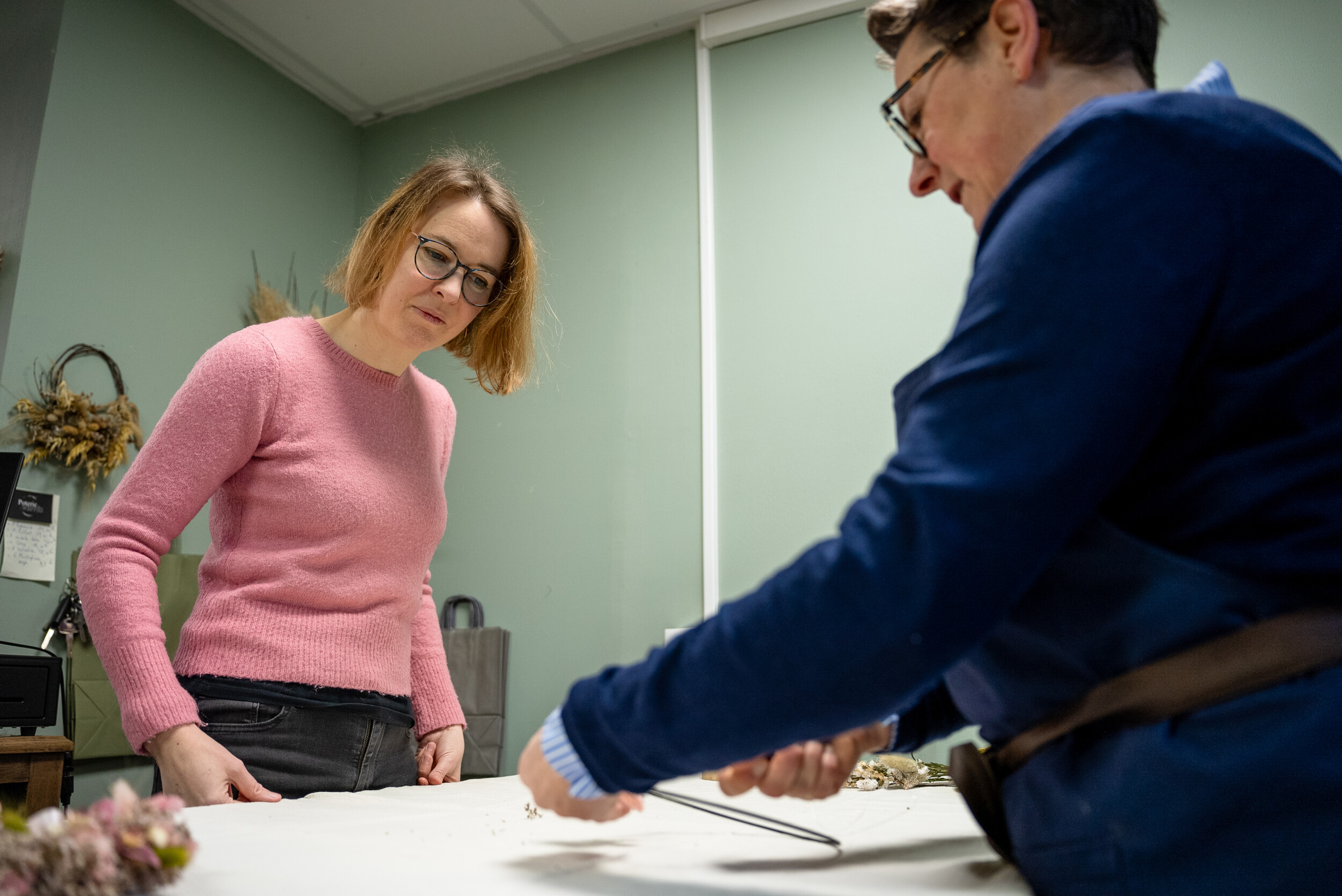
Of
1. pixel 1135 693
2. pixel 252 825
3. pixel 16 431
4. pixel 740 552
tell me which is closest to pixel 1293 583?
pixel 1135 693

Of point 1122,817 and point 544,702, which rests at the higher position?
point 1122,817

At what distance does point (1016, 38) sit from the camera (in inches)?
29.4

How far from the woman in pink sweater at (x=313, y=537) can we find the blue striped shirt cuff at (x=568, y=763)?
0.69 m

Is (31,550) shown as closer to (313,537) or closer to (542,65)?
(313,537)

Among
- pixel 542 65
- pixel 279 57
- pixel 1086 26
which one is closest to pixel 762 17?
pixel 542 65

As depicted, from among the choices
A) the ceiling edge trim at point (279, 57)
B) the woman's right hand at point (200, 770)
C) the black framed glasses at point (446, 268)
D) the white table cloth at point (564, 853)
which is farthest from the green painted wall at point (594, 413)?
the white table cloth at point (564, 853)

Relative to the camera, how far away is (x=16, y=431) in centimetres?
237

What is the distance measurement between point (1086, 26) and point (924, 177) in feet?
0.75

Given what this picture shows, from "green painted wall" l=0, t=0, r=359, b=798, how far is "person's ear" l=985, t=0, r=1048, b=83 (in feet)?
8.25

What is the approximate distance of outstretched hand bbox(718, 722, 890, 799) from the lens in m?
0.67

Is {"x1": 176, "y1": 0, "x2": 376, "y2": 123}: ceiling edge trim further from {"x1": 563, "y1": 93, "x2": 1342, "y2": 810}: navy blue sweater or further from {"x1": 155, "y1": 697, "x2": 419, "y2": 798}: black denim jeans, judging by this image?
{"x1": 563, "y1": 93, "x2": 1342, "y2": 810}: navy blue sweater

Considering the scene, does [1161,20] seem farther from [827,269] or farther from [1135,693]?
[827,269]

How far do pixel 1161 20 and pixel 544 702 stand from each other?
2.44 m

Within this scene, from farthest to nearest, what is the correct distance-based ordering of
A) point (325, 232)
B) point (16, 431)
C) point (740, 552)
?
point (325, 232)
point (740, 552)
point (16, 431)
